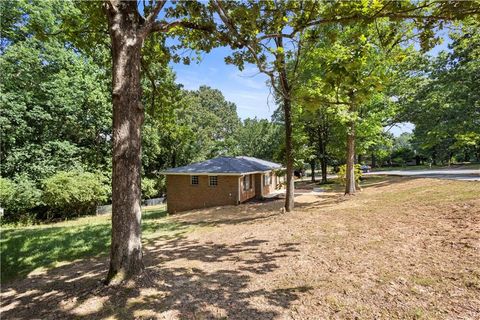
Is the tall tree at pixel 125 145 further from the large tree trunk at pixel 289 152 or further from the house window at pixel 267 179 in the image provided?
the house window at pixel 267 179

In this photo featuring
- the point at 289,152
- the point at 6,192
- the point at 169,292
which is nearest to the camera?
the point at 169,292

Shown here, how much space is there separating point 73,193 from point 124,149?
20.1 metres

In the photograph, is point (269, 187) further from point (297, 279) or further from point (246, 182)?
point (297, 279)

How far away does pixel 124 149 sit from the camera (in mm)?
4414

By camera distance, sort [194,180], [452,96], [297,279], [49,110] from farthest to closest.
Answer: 1. [49,110]
2. [194,180]
3. [452,96]
4. [297,279]

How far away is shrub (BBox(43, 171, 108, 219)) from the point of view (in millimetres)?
20172

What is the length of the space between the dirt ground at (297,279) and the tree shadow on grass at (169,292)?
0.02 metres

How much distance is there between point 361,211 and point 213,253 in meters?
A: 6.44

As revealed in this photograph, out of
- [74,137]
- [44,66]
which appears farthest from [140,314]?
[74,137]

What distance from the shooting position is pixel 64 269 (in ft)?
20.7

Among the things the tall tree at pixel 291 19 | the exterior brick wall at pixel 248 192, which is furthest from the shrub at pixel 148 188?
the tall tree at pixel 291 19

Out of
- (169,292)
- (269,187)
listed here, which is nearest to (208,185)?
(269,187)

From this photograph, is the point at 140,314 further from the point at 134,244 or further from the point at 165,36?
the point at 165,36

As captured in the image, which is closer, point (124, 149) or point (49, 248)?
point (124, 149)
